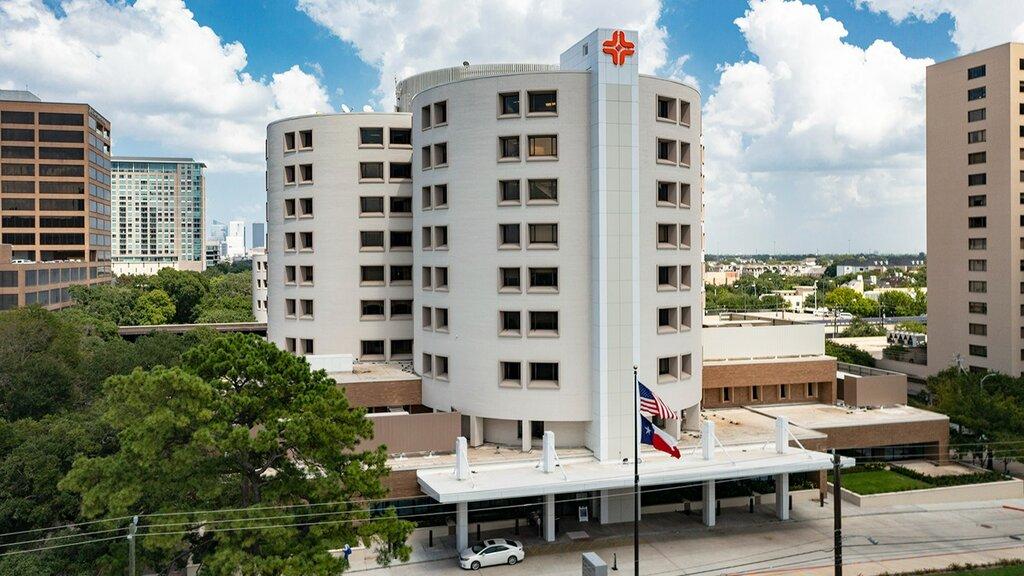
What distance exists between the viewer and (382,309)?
63.8 meters

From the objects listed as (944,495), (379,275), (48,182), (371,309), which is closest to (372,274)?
(379,275)

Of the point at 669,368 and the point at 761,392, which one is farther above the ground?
the point at 669,368

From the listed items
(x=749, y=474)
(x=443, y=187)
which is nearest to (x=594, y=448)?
(x=749, y=474)

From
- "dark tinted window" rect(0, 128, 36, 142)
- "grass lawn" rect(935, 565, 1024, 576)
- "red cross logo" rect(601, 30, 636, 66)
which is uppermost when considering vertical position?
"dark tinted window" rect(0, 128, 36, 142)

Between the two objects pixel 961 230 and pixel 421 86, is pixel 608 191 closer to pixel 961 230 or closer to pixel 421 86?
pixel 421 86

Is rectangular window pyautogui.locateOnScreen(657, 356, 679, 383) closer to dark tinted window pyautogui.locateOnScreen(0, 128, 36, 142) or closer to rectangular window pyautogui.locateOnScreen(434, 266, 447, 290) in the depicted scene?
rectangular window pyautogui.locateOnScreen(434, 266, 447, 290)

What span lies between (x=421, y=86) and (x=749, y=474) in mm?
44731

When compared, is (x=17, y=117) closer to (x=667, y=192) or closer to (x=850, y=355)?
(x=667, y=192)

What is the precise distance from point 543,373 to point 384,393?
43.6 ft

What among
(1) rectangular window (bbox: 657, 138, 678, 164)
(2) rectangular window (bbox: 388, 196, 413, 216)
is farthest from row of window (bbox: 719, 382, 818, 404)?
(2) rectangular window (bbox: 388, 196, 413, 216)

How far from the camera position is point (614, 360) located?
152 feet

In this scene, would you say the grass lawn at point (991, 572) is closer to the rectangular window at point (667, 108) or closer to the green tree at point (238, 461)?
the green tree at point (238, 461)

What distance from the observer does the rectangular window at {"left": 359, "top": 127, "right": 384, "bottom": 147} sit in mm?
62884

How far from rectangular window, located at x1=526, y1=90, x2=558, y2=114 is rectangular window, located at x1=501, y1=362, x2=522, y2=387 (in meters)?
17.3
